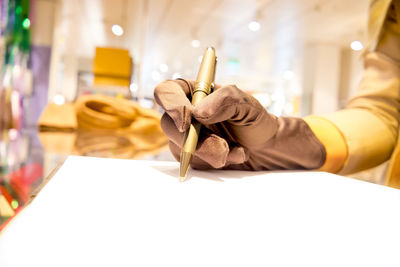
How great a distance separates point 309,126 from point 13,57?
3158 mm

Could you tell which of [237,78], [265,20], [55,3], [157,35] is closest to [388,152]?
[265,20]

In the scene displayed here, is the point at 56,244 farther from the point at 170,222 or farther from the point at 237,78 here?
the point at 237,78

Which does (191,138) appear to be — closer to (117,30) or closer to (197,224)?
(197,224)

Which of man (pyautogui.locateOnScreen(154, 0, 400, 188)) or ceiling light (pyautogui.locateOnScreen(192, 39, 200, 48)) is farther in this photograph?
ceiling light (pyautogui.locateOnScreen(192, 39, 200, 48))

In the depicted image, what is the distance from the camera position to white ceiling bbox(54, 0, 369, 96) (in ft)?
11.0

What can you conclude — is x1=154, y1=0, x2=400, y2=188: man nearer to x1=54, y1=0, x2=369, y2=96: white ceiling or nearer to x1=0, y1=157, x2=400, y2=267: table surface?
x1=0, y1=157, x2=400, y2=267: table surface

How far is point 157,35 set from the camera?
4473mm

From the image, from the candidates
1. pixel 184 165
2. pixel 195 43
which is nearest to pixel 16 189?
pixel 184 165

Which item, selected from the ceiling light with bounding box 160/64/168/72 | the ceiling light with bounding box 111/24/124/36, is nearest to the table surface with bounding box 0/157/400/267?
the ceiling light with bounding box 111/24/124/36

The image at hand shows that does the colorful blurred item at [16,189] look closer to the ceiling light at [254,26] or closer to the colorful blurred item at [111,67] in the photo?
the colorful blurred item at [111,67]

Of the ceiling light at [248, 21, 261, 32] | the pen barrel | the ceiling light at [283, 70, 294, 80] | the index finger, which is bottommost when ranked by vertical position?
the ceiling light at [283, 70, 294, 80]

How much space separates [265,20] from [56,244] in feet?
13.2

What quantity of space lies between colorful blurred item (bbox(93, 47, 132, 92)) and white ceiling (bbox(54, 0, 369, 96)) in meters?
0.60

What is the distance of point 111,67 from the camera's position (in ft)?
8.64
